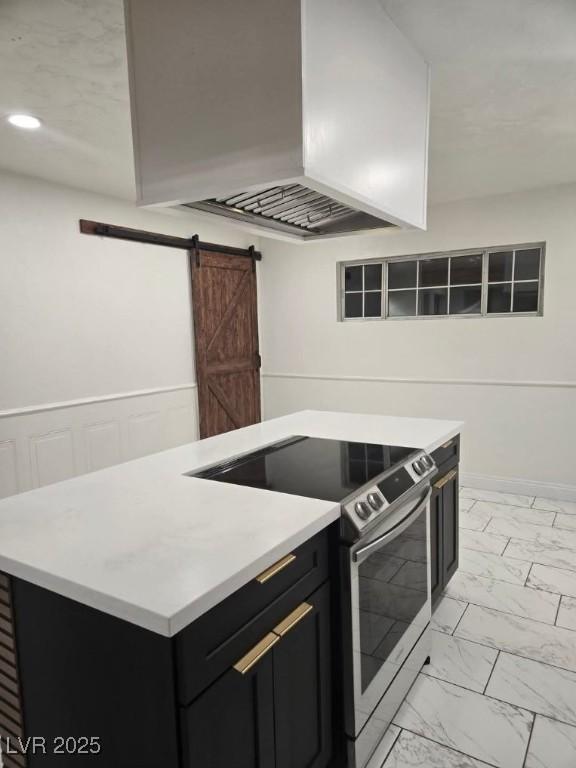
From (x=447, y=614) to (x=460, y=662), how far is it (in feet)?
1.26

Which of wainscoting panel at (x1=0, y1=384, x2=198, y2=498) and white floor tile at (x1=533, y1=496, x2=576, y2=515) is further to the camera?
white floor tile at (x1=533, y1=496, x2=576, y2=515)

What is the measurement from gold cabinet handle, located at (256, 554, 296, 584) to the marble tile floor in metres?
1.04

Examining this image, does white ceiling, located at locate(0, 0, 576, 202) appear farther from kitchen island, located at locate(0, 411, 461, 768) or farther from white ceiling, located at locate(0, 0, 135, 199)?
kitchen island, located at locate(0, 411, 461, 768)

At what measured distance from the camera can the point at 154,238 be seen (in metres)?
4.21

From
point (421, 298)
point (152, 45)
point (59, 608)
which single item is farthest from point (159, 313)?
point (59, 608)

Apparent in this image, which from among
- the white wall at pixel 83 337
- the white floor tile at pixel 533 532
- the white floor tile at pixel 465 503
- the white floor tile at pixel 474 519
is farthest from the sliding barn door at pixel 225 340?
the white floor tile at pixel 533 532

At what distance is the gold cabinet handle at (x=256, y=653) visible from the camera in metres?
1.18

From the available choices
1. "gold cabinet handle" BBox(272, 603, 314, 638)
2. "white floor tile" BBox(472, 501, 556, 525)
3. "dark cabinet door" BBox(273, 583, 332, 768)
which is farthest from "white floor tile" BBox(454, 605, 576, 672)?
"gold cabinet handle" BBox(272, 603, 314, 638)

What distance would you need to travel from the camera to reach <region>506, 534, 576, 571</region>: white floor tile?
124 inches

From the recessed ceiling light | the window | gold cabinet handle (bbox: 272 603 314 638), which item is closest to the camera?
gold cabinet handle (bbox: 272 603 314 638)

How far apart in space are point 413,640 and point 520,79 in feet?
8.09

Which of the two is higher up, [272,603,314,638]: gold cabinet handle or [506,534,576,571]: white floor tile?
[272,603,314,638]: gold cabinet handle

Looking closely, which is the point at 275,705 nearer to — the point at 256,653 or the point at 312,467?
the point at 256,653

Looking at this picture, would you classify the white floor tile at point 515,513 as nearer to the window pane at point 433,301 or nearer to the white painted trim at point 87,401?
the window pane at point 433,301
